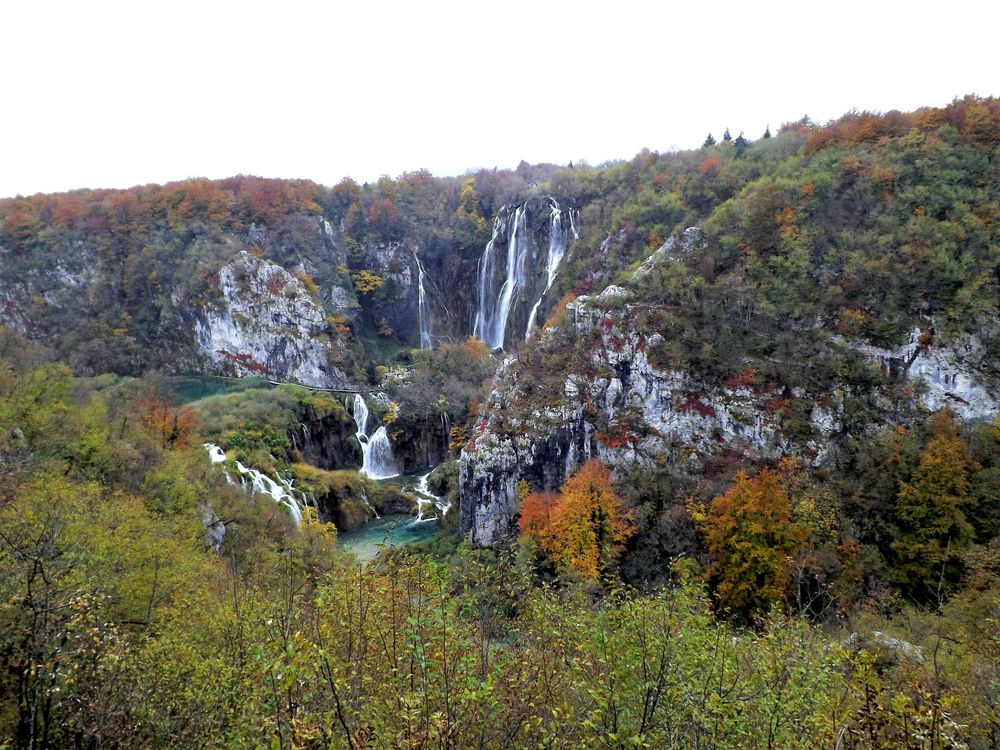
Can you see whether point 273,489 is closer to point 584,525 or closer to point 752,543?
point 584,525

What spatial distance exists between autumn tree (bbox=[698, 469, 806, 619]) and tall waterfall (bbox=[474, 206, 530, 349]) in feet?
124

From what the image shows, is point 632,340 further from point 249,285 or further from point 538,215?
point 249,285

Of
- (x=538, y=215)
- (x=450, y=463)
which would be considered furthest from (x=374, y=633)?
(x=538, y=215)

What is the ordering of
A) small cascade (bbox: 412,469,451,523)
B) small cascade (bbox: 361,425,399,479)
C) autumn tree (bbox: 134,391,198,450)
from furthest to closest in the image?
small cascade (bbox: 361,425,399,479) < small cascade (bbox: 412,469,451,523) < autumn tree (bbox: 134,391,198,450)


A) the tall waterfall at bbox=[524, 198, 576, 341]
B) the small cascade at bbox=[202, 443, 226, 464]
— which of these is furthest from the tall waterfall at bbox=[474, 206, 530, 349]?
the small cascade at bbox=[202, 443, 226, 464]

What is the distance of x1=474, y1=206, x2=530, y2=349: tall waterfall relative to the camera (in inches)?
2274

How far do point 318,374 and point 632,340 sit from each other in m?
41.3

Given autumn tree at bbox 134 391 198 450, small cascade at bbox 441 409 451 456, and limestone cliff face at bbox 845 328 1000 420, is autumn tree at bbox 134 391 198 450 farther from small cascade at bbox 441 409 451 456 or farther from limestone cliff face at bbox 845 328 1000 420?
limestone cliff face at bbox 845 328 1000 420

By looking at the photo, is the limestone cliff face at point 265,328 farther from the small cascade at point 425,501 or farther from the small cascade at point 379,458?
the small cascade at point 425,501

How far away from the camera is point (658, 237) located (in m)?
40.8

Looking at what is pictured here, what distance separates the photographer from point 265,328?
196ft

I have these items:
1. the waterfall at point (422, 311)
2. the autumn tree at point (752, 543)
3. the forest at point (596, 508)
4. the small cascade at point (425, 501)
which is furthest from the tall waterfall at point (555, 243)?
the autumn tree at point (752, 543)

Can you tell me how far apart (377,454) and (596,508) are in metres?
24.8

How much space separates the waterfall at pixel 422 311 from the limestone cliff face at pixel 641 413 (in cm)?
3583
